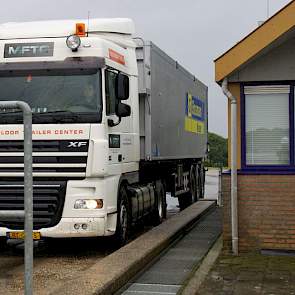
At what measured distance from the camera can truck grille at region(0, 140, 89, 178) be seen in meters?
8.65

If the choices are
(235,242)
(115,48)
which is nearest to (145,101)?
(115,48)

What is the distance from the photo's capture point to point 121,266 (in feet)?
23.8

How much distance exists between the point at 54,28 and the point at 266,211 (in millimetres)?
4403

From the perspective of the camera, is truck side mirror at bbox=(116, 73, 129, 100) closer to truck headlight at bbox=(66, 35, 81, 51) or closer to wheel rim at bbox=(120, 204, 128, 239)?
truck headlight at bbox=(66, 35, 81, 51)

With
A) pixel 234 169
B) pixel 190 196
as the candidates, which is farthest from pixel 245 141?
pixel 190 196

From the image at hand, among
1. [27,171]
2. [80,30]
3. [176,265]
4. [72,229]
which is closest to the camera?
[27,171]

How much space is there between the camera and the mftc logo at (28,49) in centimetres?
923

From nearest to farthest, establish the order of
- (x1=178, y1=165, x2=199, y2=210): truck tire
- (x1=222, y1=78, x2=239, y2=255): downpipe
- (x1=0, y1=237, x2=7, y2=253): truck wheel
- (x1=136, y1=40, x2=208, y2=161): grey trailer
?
(x1=222, y1=78, x2=239, y2=255): downpipe < (x1=0, y1=237, x2=7, y2=253): truck wheel < (x1=136, y1=40, x2=208, y2=161): grey trailer < (x1=178, y1=165, x2=199, y2=210): truck tire

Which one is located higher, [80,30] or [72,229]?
[80,30]

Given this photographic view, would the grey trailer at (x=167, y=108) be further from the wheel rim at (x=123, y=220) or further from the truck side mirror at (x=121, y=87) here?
the truck side mirror at (x=121, y=87)

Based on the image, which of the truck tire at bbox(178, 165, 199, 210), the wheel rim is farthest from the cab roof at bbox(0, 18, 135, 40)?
the truck tire at bbox(178, 165, 199, 210)

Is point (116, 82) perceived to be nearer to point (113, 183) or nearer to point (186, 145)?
point (113, 183)

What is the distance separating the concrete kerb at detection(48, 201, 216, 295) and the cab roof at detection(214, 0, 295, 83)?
8.67 feet

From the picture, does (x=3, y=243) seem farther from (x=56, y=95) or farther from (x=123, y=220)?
(x=56, y=95)
